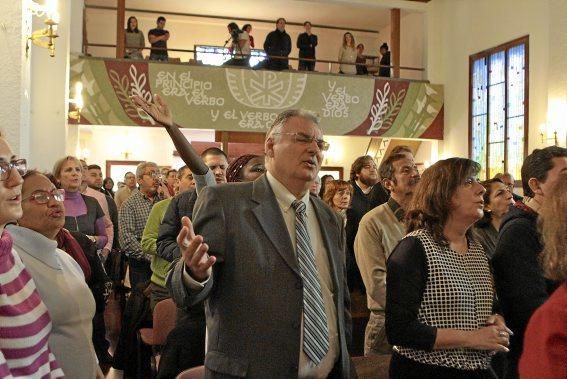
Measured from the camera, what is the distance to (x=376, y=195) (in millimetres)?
4770

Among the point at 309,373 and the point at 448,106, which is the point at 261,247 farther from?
the point at 448,106

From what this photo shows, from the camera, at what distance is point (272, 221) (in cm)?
198

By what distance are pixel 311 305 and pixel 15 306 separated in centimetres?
85

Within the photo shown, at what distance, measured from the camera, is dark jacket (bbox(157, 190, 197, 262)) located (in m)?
3.75

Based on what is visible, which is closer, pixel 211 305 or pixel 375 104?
pixel 211 305

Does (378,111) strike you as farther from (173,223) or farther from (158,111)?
(158,111)

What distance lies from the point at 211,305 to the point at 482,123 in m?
11.6

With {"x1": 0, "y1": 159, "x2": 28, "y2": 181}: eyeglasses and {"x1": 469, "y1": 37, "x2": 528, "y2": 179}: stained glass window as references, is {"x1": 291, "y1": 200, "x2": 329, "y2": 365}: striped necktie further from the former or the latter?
{"x1": 469, "y1": 37, "x2": 528, "y2": 179}: stained glass window

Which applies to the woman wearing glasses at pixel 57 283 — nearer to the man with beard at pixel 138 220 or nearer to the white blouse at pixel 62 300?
the white blouse at pixel 62 300

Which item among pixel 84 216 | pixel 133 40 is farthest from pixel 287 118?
pixel 133 40

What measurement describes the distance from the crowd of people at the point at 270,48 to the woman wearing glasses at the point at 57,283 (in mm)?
10143

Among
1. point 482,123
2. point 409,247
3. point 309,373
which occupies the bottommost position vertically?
point 309,373

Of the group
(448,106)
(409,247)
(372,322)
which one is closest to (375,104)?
(448,106)

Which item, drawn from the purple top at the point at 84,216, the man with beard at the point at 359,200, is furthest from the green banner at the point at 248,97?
the man with beard at the point at 359,200
